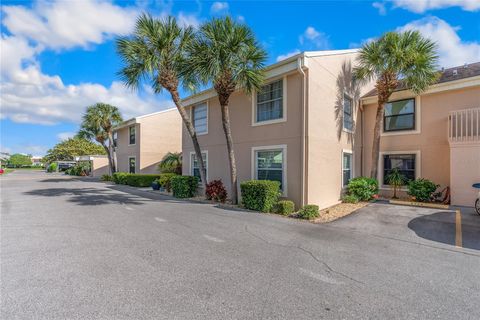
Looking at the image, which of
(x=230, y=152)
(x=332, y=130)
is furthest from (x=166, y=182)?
(x=332, y=130)

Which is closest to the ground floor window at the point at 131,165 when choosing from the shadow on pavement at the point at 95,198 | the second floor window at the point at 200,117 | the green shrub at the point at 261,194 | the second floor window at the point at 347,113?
the shadow on pavement at the point at 95,198

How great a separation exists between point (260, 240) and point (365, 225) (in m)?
3.82

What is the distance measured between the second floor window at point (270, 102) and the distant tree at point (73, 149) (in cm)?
5185

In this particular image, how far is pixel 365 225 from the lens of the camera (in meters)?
7.56

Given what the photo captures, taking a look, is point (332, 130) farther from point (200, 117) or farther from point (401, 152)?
point (200, 117)

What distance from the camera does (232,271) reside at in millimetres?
4160

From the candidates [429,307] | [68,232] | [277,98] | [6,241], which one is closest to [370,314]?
[429,307]

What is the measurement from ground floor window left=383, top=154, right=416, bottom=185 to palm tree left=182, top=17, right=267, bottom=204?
8.44 m

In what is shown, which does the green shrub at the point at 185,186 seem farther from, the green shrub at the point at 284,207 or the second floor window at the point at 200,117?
the green shrub at the point at 284,207

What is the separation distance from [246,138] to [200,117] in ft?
14.0

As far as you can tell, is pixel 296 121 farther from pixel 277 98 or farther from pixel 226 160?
pixel 226 160

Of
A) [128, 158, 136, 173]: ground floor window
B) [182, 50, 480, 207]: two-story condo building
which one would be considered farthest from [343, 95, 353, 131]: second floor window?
[128, 158, 136, 173]: ground floor window

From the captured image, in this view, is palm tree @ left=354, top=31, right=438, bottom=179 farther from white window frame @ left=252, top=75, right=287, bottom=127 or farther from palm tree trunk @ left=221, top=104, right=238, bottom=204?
palm tree trunk @ left=221, top=104, right=238, bottom=204

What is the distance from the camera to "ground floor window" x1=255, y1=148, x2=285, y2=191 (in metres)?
9.98
